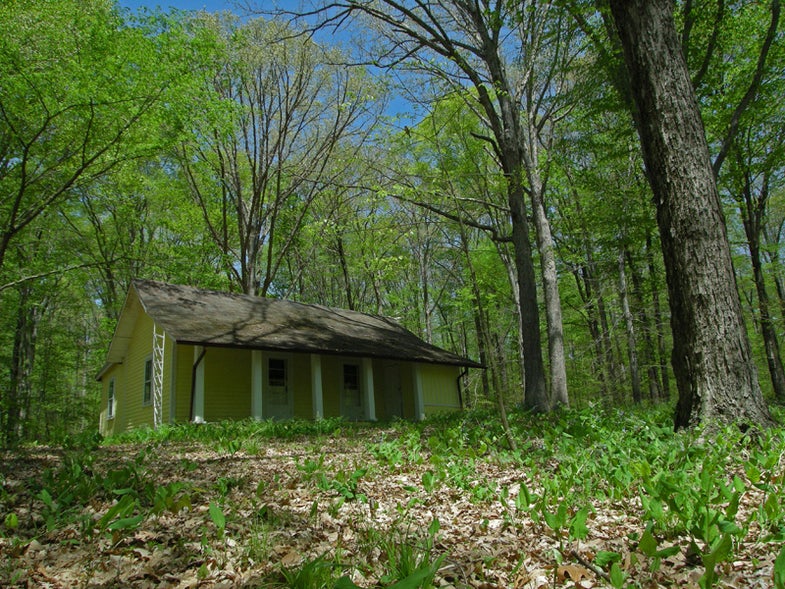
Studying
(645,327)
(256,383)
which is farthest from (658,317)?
(256,383)

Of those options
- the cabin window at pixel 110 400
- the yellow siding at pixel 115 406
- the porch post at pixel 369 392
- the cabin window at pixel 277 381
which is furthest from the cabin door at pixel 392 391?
the cabin window at pixel 110 400

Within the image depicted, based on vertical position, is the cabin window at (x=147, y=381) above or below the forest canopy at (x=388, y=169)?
below

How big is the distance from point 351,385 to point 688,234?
1349cm

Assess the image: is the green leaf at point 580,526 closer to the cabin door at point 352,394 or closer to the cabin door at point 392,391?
the cabin door at point 352,394

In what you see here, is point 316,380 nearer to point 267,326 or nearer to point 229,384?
point 267,326

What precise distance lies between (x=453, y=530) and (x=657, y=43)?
529cm

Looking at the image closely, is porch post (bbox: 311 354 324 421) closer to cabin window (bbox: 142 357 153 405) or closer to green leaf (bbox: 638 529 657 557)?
cabin window (bbox: 142 357 153 405)

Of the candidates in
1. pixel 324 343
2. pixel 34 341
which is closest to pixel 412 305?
pixel 324 343

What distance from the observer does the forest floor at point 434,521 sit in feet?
7.70

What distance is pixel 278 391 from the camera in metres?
15.2

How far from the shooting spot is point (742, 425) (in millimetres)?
4488

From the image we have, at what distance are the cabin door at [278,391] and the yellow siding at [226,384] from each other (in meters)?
0.62

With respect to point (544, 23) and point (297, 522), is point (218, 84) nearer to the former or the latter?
point (544, 23)

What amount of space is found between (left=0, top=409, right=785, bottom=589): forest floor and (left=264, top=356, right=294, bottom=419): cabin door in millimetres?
9858
